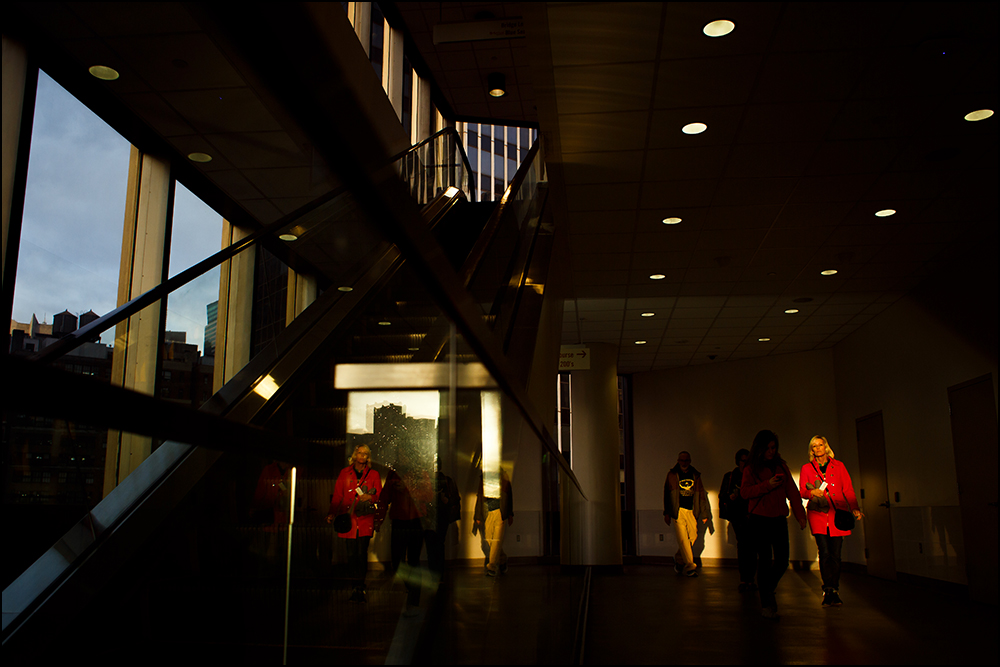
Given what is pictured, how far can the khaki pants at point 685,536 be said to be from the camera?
10.8 metres

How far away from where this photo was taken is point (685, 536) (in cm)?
1127

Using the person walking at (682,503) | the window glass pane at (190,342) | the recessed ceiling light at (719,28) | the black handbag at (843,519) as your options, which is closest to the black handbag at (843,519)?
the black handbag at (843,519)

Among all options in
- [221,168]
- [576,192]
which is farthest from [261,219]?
[576,192]

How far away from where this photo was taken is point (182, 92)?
6.13 metres

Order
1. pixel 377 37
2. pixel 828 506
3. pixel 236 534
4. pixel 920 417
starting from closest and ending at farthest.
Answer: pixel 236 534 → pixel 828 506 → pixel 920 417 → pixel 377 37

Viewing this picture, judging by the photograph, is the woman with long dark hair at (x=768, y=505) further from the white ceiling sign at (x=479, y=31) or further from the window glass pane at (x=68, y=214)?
the window glass pane at (x=68, y=214)

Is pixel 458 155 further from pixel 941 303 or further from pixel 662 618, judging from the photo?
pixel 662 618

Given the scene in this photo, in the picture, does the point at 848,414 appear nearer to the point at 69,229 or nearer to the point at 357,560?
the point at 69,229

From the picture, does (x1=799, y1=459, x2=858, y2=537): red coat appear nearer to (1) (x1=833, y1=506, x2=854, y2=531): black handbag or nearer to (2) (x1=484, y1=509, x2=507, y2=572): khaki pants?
(1) (x1=833, y1=506, x2=854, y2=531): black handbag

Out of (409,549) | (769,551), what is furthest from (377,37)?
(409,549)

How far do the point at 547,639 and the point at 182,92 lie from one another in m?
5.37

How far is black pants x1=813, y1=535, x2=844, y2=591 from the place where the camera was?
21.4 feet

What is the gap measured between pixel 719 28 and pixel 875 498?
8.94 m

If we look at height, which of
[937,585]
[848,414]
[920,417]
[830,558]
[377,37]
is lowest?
[937,585]
